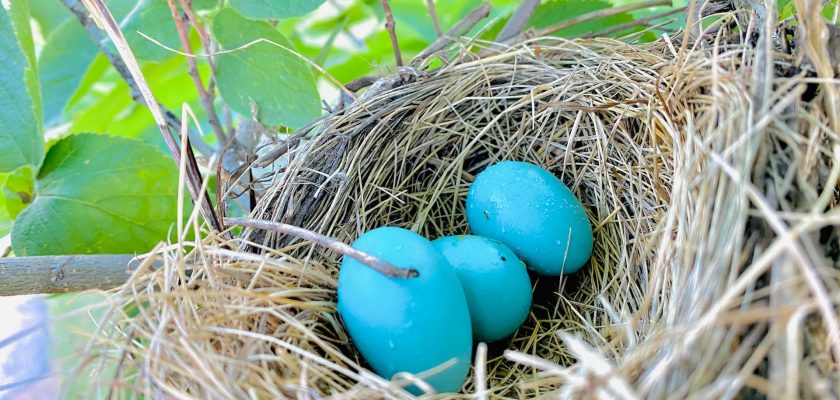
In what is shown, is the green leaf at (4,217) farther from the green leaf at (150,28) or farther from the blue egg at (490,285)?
the blue egg at (490,285)

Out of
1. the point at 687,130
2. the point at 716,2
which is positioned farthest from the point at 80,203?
the point at 716,2

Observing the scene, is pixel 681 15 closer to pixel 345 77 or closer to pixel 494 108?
pixel 494 108

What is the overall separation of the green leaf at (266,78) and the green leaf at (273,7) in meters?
0.05

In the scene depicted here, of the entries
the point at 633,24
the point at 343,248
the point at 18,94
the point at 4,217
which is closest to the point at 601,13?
the point at 633,24

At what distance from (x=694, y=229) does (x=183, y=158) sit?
1.95 ft

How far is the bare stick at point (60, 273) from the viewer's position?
96 cm

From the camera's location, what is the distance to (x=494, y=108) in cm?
120

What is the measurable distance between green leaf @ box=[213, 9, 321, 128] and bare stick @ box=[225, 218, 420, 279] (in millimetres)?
266

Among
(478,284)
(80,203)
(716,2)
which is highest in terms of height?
(716,2)

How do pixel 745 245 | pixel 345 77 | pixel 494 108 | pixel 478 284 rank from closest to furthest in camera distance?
pixel 745 245 → pixel 478 284 → pixel 494 108 → pixel 345 77

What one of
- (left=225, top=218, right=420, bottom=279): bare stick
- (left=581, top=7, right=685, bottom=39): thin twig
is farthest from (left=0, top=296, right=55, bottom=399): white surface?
(left=581, top=7, right=685, bottom=39): thin twig

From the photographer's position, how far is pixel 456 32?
4.41ft

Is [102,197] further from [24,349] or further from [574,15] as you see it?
[574,15]

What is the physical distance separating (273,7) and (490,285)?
551 millimetres
